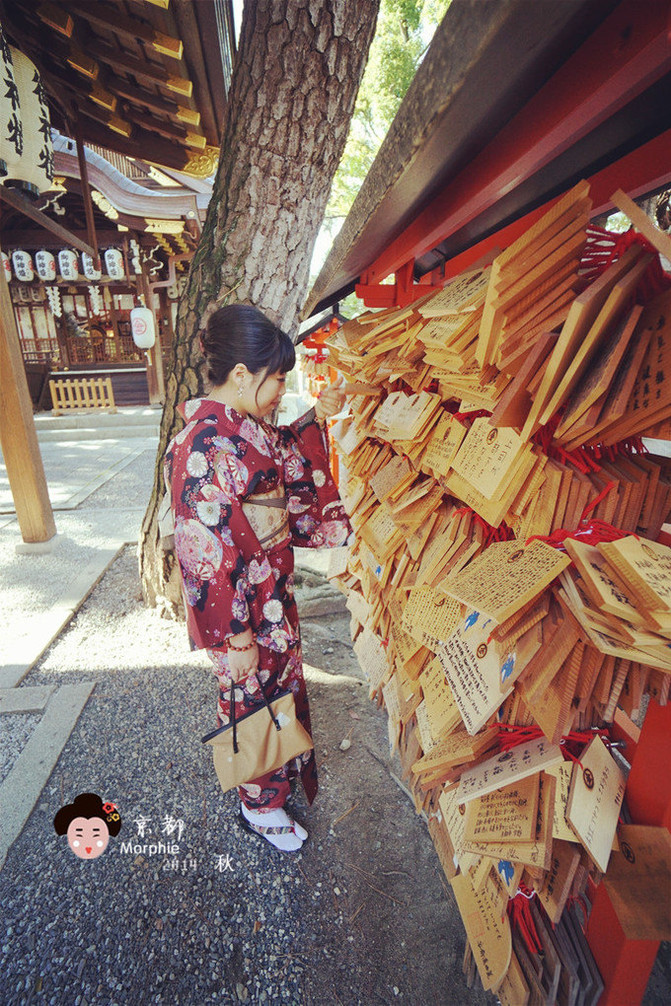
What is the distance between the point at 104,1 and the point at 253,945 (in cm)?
576

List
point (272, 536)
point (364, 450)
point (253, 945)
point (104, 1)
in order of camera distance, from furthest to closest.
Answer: point (104, 1)
point (364, 450)
point (272, 536)
point (253, 945)

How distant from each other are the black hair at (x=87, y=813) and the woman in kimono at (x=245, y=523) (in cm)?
58

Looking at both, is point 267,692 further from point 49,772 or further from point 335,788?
point 49,772

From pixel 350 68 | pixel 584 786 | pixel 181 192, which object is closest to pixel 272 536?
pixel 584 786

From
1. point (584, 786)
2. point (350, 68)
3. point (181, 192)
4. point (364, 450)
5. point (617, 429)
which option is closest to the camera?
point (617, 429)

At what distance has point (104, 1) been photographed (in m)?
3.21

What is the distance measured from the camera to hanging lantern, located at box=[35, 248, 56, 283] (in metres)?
11.0

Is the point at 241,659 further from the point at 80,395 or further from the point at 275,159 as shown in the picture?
the point at 80,395

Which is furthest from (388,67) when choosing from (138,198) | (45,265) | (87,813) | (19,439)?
(87,813)

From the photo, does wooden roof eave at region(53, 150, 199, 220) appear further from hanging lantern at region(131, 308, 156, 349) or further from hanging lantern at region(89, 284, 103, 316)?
hanging lantern at region(89, 284, 103, 316)

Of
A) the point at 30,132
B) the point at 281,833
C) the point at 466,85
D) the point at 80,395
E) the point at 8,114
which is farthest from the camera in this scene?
the point at 80,395

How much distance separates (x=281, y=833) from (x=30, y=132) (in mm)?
5405

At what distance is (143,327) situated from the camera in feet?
35.0

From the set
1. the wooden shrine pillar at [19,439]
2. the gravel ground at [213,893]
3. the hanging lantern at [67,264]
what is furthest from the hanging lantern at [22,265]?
the gravel ground at [213,893]
